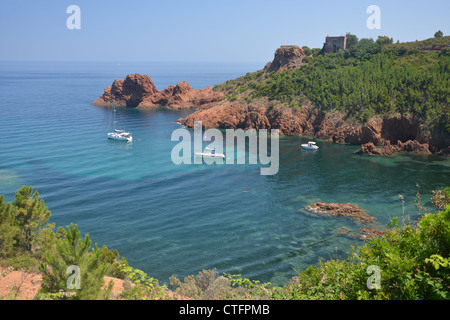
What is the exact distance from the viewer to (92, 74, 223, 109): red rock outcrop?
113938 millimetres

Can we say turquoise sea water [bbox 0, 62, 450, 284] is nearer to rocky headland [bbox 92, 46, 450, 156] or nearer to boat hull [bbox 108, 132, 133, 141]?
boat hull [bbox 108, 132, 133, 141]

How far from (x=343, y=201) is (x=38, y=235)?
1196 inches

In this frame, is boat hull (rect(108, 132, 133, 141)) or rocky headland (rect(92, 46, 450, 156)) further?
boat hull (rect(108, 132, 133, 141))

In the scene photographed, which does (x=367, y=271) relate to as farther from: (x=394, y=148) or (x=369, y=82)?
(x=369, y=82)

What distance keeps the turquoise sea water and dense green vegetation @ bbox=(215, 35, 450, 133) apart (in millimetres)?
9359

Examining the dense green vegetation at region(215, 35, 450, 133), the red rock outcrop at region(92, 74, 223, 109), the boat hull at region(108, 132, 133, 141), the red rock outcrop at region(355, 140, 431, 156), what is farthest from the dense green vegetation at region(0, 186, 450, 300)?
the red rock outcrop at region(92, 74, 223, 109)

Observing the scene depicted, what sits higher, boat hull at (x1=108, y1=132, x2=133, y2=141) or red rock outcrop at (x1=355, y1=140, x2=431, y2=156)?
boat hull at (x1=108, y1=132, x2=133, y2=141)

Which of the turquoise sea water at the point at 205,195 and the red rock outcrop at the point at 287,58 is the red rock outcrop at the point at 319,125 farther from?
the red rock outcrop at the point at 287,58

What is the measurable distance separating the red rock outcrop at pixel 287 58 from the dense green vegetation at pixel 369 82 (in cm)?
243

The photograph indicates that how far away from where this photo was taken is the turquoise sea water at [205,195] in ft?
93.9

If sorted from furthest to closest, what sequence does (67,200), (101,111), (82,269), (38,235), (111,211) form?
1. (101,111)
2. (67,200)
3. (111,211)
4. (38,235)
5. (82,269)
